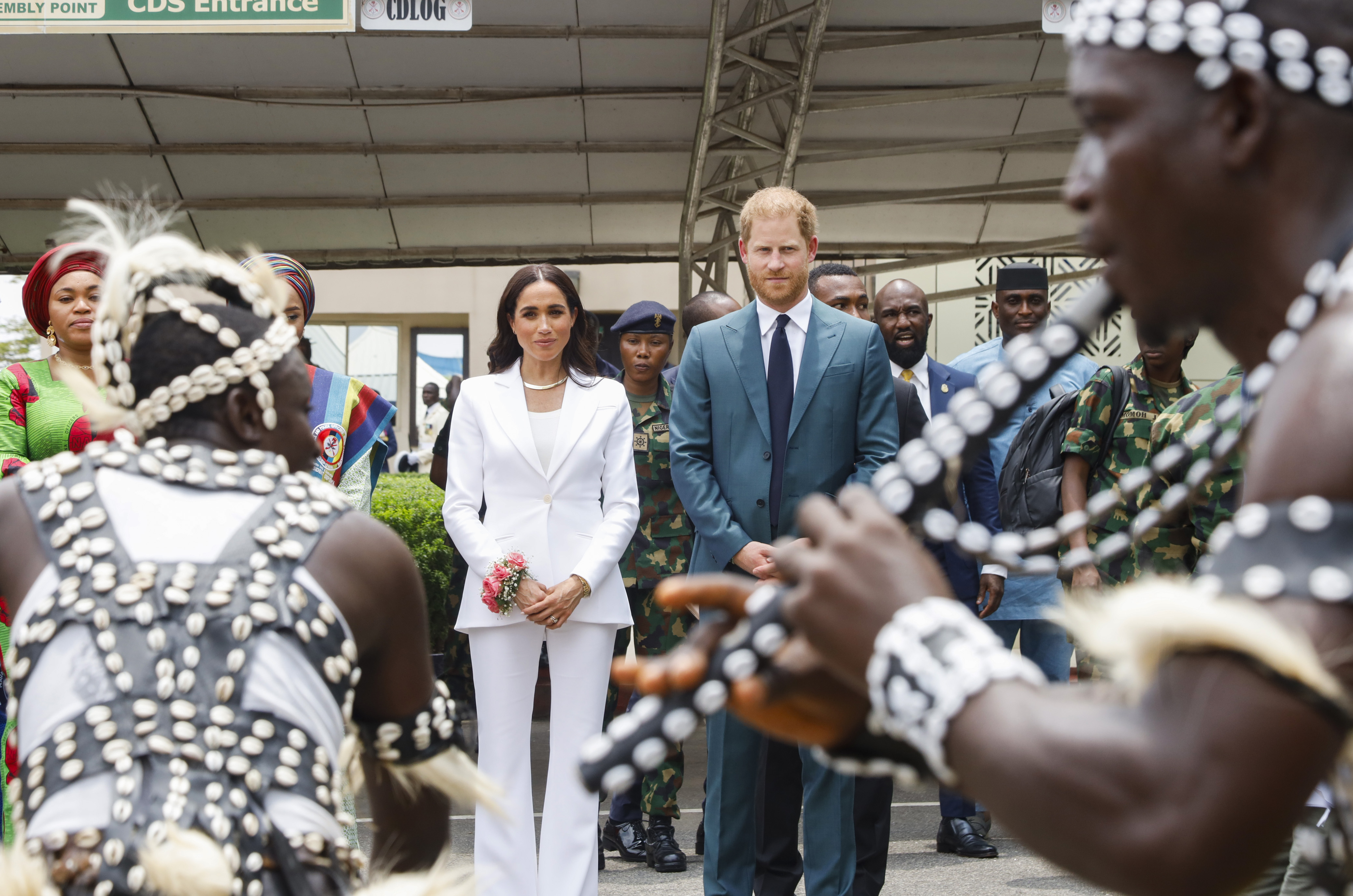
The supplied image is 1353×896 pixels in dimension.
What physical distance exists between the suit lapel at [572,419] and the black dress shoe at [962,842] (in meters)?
2.24

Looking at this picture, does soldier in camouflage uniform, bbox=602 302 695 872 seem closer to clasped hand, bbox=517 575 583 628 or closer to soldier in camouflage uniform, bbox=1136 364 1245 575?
clasped hand, bbox=517 575 583 628

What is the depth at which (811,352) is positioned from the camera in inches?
174

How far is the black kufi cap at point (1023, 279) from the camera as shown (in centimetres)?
611

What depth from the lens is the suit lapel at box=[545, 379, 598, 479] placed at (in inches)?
183

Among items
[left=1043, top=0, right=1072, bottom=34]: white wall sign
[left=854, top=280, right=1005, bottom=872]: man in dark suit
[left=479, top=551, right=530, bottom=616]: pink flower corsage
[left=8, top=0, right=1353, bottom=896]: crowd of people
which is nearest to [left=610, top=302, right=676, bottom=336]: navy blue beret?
[left=854, top=280, right=1005, bottom=872]: man in dark suit

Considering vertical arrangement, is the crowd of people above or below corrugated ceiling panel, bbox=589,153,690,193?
below

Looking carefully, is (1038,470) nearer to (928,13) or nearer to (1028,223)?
(928,13)

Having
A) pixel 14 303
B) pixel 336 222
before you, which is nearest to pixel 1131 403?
pixel 14 303

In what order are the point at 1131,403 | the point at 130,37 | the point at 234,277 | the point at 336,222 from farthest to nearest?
the point at 336,222 → the point at 130,37 → the point at 1131,403 → the point at 234,277

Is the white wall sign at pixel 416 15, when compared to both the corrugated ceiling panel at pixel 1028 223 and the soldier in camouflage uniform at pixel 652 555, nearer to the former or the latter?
the soldier in camouflage uniform at pixel 652 555

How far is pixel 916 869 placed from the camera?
513 cm

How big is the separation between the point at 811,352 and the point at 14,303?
617 centimetres

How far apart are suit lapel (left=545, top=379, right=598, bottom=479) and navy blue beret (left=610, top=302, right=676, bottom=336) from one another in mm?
1274

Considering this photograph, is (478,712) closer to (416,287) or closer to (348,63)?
(348,63)
